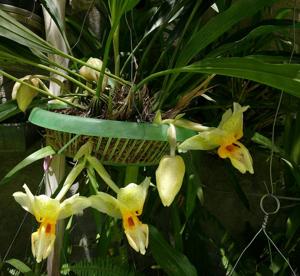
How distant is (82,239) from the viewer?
134cm

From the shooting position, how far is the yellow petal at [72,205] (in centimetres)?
56

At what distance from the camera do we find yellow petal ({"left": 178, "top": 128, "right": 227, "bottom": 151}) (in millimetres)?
554

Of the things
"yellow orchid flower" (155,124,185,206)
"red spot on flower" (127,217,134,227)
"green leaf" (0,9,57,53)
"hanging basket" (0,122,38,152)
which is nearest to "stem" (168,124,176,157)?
"yellow orchid flower" (155,124,185,206)

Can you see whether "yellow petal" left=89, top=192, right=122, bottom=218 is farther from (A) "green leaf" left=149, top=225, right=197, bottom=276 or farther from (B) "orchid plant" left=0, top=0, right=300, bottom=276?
(A) "green leaf" left=149, top=225, right=197, bottom=276

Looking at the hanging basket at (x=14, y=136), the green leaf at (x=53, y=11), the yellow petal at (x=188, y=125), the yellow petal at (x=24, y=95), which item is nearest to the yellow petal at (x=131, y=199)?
the yellow petal at (x=188, y=125)

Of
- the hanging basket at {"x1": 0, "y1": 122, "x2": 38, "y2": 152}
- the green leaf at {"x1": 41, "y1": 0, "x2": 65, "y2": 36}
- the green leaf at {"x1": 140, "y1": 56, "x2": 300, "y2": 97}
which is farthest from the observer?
the hanging basket at {"x1": 0, "y1": 122, "x2": 38, "y2": 152}

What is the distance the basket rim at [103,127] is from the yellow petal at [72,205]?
0.09 metres

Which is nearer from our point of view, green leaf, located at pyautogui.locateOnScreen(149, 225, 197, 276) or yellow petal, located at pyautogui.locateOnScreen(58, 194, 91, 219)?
yellow petal, located at pyautogui.locateOnScreen(58, 194, 91, 219)

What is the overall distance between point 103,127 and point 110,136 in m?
0.02

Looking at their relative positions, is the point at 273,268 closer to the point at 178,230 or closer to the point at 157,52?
the point at 178,230

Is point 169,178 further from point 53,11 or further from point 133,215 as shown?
point 53,11

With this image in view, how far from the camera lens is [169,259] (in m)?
0.86

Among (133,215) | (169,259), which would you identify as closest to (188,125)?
(133,215)

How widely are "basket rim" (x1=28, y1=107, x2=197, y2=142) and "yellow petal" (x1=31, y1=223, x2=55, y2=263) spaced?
129mm
